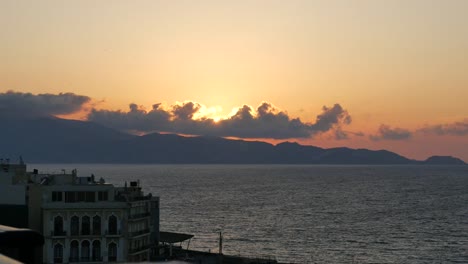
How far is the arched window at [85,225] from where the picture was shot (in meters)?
73.2

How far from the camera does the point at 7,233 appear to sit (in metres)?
6.51

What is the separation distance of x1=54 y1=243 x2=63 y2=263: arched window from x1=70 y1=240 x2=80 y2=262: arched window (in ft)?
3.27

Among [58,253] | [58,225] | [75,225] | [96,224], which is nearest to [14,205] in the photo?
[58,225]

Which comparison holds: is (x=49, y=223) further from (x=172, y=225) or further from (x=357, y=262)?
(x=172, y=225)

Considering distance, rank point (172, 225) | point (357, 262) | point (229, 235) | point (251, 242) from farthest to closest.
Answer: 1. point (172, 225)
2. point (229, 235)
3. point (251, 242)
4. point (357, 262)

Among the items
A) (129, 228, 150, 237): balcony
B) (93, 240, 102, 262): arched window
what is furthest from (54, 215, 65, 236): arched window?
(129, 228, 150, 237): balcony

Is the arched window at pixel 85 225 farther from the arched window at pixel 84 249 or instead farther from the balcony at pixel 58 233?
the balcony at pixel 58 233

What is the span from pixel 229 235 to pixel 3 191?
8596 cm

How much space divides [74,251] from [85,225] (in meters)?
2.78

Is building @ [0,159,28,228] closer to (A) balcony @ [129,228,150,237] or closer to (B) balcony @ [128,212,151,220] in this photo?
(B) balcony @ [128,212,151,220]

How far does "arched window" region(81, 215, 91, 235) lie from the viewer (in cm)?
7319

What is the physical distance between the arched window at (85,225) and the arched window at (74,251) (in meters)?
1.31

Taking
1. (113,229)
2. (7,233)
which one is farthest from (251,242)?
(7,233)

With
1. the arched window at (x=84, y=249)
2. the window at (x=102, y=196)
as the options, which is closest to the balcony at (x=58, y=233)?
the arched window at (x=84, y=249)
